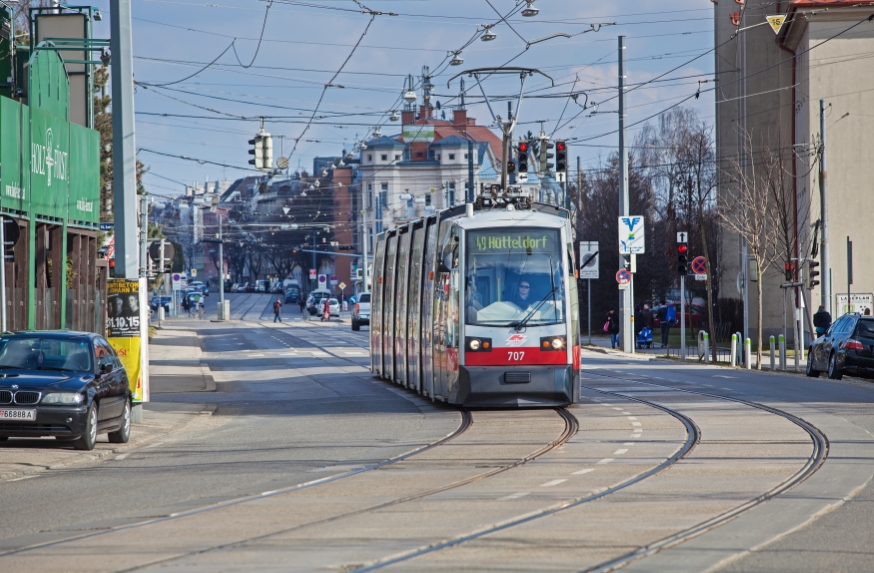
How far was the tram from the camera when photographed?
18781 millimetres

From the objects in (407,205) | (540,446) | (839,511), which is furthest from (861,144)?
(407,205)

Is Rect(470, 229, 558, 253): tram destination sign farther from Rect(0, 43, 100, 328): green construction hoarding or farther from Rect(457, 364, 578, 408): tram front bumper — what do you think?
Rect(0, 43, 100, 328): green construction hoarding

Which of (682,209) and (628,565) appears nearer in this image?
(628,565)

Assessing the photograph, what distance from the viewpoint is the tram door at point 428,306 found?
21087 mm

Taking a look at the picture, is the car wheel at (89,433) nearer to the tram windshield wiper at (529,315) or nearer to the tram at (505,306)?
the tram at (505,306)

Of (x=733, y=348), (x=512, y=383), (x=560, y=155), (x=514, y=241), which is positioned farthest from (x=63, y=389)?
(x=733, y=348)

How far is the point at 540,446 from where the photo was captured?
1440 cm

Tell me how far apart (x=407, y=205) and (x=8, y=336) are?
→ 4101 inches

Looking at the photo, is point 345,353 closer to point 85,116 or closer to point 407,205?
point 85,116

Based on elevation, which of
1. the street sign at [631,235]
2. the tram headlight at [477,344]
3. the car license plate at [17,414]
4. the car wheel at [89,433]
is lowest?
the car wheel at [89,433]

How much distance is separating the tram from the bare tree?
1714 cm

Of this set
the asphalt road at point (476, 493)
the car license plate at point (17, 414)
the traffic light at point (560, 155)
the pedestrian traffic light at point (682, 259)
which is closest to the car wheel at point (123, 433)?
the asphalt road at point (476, 493)

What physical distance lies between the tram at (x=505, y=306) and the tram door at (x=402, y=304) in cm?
325

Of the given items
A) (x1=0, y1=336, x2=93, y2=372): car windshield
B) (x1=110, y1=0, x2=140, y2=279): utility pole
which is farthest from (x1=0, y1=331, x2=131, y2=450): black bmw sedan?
(x1=110, y1=0, x2=140, y2=279): utility pole
